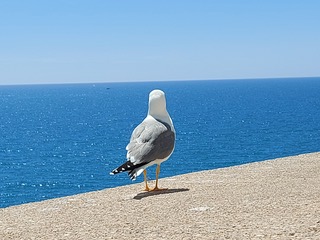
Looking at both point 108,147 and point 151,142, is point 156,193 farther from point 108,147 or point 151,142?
point 108,147

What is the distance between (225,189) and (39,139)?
82.7 metres

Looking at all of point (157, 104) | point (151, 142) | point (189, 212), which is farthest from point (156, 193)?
point (189, 212)

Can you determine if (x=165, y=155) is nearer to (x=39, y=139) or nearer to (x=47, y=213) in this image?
(x=47, y=213)

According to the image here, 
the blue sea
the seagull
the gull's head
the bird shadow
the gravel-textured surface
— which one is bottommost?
the blue sea

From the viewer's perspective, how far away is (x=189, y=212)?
10.5 metres

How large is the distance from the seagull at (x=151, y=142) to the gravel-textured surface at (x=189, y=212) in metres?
Answer: 0.72

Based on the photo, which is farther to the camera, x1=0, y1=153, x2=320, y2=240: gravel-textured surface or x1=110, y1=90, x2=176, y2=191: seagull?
x1=110, y1=90, x2=176, y2=191: seagull

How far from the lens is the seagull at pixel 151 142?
12484mm

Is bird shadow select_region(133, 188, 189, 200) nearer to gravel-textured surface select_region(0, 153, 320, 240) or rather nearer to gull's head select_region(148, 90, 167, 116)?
gravel-textured surface select_region(0, 153, 320, 240)

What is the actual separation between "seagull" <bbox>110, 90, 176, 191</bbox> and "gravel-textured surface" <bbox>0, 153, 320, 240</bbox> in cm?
72

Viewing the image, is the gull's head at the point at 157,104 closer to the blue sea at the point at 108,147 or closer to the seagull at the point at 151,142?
the seagull at the point at 151,142

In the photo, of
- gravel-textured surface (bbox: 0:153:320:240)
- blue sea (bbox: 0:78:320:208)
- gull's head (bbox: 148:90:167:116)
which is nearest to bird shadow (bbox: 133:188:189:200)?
gravel-textured surface (bbox: 0:153:320:240)

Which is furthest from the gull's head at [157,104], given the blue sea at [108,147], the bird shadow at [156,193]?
the blue sea at [108,147]

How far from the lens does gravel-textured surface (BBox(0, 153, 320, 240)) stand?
356 inches
